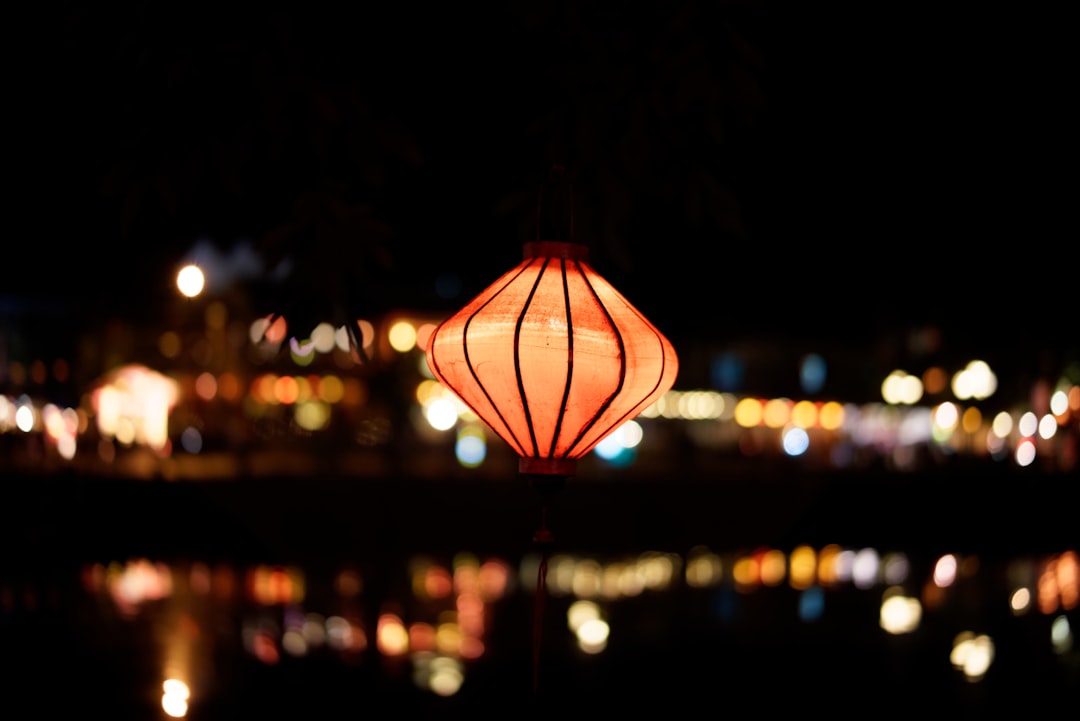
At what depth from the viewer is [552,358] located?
2.39 meters

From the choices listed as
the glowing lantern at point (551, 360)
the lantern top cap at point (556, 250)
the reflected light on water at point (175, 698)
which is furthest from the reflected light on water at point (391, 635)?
the lantern top cap at point (556, 250)

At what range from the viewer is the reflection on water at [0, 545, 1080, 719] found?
6.27m

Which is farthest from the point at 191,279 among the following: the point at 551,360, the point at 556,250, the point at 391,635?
the point at 391,635

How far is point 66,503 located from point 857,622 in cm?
1176

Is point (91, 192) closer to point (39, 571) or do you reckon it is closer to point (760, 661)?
point (760, 661)

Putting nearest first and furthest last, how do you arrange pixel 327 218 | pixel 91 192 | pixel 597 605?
pixel 327 218 → pixel 91 192 → pixel 597 605

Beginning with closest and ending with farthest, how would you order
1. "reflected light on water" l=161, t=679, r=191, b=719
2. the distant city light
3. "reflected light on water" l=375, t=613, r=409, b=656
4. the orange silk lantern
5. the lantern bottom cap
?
the orange silk lantern
the lantern bottom cap
the distant city light
"reflected light on water" l=161, t=679, r=191, b=719
"reflected light on water" l=375, t=613, r=409, b=656

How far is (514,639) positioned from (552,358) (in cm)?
594

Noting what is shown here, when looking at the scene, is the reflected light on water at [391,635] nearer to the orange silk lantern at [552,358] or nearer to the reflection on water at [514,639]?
the reflection on water at [514,639]

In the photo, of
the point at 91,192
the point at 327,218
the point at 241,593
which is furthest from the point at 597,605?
the point at 327,218

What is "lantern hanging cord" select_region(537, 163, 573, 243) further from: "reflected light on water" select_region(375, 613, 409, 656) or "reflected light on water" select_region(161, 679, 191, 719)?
"reflected light on water" select_region(375, 613, 409, 656)

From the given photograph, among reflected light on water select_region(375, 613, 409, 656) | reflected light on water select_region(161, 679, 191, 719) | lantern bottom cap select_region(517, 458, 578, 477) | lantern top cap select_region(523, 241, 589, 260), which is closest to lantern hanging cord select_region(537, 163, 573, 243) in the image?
lantern top cap select_region(523, 241, 589, 260)

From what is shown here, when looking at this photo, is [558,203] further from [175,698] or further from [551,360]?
[175,698]

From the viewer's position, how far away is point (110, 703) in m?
5.84
